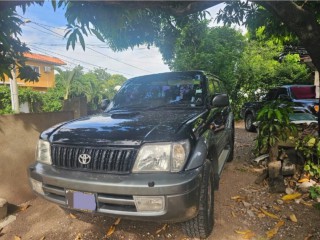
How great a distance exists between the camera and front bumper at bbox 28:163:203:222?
88.3 inches

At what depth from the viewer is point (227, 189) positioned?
4.25m

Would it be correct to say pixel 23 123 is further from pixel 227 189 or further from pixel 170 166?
pixel 227 189

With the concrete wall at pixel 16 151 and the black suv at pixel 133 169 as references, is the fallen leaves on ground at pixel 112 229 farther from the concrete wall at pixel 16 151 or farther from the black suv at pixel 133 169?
the concrete wall at pixel 16 151

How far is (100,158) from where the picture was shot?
96.7 inches

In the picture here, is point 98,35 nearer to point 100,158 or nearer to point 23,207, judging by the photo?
point 100,158

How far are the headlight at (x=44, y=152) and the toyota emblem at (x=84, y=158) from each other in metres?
0.44

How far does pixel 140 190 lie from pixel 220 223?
1411 mm

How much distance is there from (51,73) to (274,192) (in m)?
33.0

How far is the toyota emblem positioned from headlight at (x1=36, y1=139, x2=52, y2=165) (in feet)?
1.44

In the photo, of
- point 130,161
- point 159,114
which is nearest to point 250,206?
point 159,114

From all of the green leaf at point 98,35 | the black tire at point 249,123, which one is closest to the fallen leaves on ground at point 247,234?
the green leaf at point 98,35

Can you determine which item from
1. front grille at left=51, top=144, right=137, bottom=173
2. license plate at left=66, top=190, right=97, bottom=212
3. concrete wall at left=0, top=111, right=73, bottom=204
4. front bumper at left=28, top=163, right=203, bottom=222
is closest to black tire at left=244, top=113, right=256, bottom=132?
concrete wall at left=0, top=111, right=73, bottom=204

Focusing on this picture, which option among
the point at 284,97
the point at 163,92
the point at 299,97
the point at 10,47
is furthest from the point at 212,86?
the point at 299,97

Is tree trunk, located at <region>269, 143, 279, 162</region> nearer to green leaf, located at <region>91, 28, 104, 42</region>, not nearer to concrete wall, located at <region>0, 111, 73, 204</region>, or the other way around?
green leaf, located at <region>91, 28, 104, 42</region>
